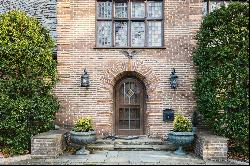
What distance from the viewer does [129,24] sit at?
11.9 metres

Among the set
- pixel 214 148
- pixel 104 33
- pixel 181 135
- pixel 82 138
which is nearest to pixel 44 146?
pixel 82 138

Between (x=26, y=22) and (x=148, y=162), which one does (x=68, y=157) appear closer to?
(x=148, y=162)

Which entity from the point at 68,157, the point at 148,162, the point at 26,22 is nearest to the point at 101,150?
the point at 68,157

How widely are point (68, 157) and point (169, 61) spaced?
4.71 m

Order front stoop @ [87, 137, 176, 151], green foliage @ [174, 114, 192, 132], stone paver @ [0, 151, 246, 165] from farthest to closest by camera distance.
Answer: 1. front stoop @ [87, 137, 176, 151]
2. green foliage @ [174, 114, 192, 132]
3. stone paver @ [0, 151, 246, 165]

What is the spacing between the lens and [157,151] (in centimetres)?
1065

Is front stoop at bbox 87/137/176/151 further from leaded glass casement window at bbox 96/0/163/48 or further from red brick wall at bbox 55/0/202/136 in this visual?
leaded glass casement window at bbox 96/0/163/48

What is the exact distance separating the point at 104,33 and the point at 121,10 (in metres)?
1.02

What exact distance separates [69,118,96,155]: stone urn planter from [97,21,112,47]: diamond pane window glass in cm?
306

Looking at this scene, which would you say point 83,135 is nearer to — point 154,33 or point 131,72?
point 131,72

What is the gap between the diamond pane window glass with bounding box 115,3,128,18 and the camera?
12039mm

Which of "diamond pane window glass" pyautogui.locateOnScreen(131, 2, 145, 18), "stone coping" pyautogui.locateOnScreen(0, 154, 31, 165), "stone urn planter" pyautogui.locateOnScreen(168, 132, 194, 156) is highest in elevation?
"diamond pane window glass" pyautogui.locateOnScreen(131, 2, 145, 18)

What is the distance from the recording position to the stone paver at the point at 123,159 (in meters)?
9.16

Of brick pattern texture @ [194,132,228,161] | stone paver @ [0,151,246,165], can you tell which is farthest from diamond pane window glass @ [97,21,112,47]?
brick pattern texture @ [194,132,228,161]
